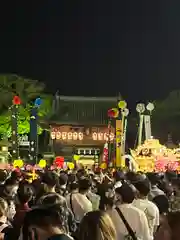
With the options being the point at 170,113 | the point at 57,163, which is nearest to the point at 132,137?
the point at 170,113

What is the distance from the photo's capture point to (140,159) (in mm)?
27031

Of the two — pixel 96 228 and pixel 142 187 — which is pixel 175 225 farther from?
pixel 142 187

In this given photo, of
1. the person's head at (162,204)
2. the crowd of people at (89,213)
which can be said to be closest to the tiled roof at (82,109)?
the crowd of people at (89,213)

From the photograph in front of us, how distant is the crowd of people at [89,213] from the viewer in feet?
12.3

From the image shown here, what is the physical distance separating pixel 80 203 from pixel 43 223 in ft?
15.0

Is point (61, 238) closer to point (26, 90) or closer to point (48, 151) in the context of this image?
point (26, 90)

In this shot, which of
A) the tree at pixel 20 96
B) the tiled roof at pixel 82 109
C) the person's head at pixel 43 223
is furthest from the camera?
the tiled roof at pixel 82 109

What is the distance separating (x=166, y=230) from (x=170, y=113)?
48326 mm

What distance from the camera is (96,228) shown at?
3.76m

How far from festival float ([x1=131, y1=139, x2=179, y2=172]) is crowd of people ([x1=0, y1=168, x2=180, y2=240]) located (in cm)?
1458

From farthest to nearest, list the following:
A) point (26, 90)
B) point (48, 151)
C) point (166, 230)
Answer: point (48, 151)
point (26, 90)
point (166, 230)

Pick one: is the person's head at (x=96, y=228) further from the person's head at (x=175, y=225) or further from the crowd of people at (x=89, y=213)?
the person's head at (x=175, y=225)

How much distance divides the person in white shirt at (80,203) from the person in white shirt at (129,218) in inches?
76.8

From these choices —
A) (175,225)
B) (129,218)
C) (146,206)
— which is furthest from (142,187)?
(175,225)
